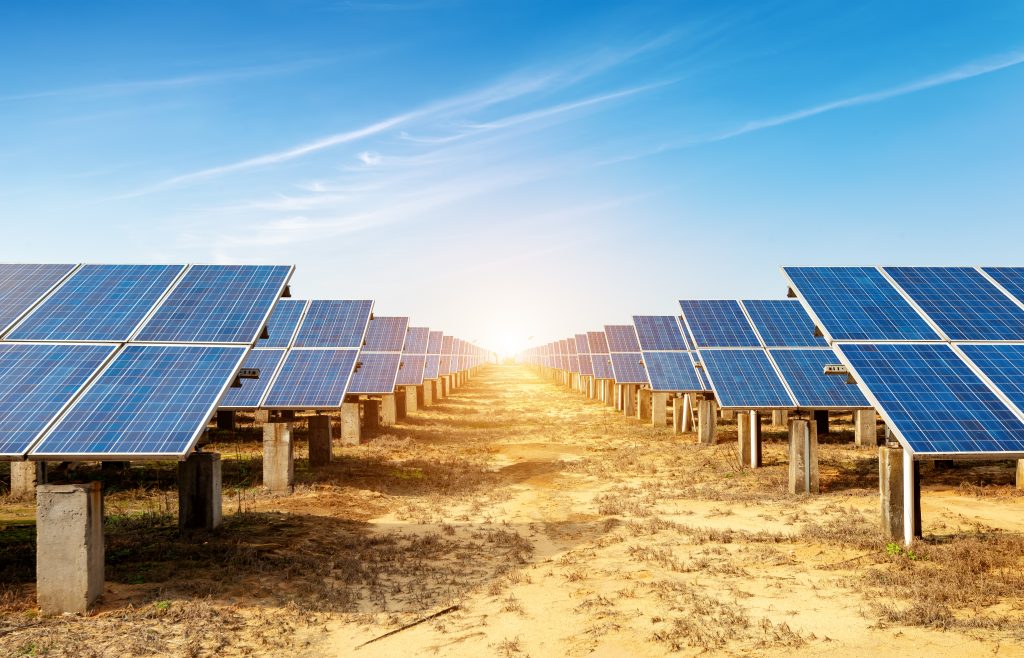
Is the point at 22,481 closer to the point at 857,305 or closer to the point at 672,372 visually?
the point at 857,305

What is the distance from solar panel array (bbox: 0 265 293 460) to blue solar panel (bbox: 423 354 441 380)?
1338 inches

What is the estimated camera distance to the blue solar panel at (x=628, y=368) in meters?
39.9

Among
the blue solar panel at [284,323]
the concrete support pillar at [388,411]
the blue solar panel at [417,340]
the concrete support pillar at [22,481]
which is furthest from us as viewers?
the blue solar panel at [417,340]

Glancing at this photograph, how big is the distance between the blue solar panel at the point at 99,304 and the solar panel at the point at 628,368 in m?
29.0

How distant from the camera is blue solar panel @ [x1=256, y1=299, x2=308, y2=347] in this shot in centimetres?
2467

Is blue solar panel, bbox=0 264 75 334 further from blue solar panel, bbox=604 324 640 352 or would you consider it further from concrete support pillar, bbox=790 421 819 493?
blue solar panel, bbox=604 324 640 352

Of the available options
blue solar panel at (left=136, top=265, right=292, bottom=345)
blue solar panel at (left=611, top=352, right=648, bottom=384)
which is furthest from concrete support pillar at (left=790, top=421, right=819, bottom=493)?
blue solar panel at (left=611, top=352, right=648, bottom=384)

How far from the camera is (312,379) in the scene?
21672mm

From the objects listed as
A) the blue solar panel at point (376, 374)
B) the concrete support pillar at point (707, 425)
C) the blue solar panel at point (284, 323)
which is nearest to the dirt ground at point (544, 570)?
the blue solar panel at point (284, 323)

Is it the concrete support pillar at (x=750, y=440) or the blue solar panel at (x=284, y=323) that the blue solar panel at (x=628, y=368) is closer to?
the concrete support pillar at (x=750, y=440)

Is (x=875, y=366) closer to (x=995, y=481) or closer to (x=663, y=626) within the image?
(x=663, y=626)

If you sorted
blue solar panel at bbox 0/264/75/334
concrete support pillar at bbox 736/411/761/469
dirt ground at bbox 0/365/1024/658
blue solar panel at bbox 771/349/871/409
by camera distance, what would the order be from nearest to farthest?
dirt ground at bbox 0/365/1024/658
blue solar panel at bbox 0/264/75/334
blue solar panel at bbox 771/349/871/409
concrete support pillar at bbox 736/411/761/469

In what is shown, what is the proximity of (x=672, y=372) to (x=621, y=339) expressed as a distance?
1462 centimetres

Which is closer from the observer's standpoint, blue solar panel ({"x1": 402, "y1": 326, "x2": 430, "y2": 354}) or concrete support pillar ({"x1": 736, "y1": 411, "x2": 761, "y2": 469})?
concrete support pillar ({"x1": 736, "y1": 411, "x2": 761, "y2": 469})
